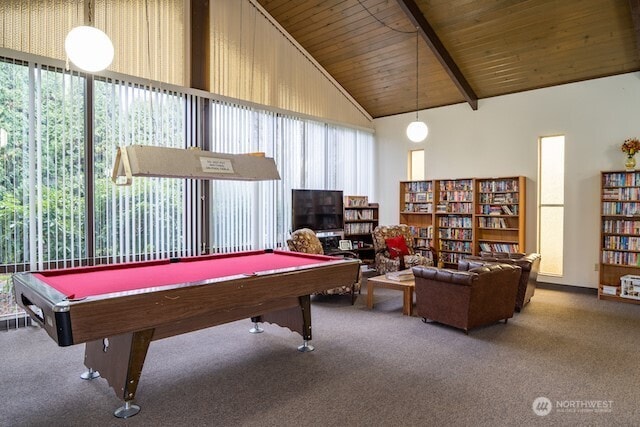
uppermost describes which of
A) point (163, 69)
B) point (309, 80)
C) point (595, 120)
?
point (309, 80)

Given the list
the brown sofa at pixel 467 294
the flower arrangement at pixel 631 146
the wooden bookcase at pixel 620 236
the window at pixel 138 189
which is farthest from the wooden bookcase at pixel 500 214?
the window at pixel 138 189

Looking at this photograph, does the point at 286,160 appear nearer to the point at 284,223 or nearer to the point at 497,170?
the point at 284,223

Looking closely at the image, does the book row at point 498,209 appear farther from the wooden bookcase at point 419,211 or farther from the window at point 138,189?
the window at point 138,189

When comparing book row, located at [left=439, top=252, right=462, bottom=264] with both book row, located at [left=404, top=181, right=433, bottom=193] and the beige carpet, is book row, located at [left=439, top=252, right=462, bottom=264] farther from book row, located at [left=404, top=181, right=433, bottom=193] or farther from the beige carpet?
the beige carpet

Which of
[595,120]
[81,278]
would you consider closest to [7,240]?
[81,278]

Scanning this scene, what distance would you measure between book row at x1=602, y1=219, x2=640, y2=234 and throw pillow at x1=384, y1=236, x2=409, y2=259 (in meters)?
2.98

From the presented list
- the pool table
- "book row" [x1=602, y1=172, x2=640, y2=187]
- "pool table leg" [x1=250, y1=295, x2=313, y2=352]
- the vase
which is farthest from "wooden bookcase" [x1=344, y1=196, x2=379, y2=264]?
the vase

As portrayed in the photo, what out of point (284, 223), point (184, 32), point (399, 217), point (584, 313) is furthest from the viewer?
point (399, 217)

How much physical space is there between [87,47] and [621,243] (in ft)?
22.9

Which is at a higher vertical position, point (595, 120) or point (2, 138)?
point (595, 120)

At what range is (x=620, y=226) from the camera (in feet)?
18.8

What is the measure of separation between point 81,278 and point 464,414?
112 inches

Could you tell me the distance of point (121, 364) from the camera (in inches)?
105

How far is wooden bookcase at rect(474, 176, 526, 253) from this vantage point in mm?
6605
